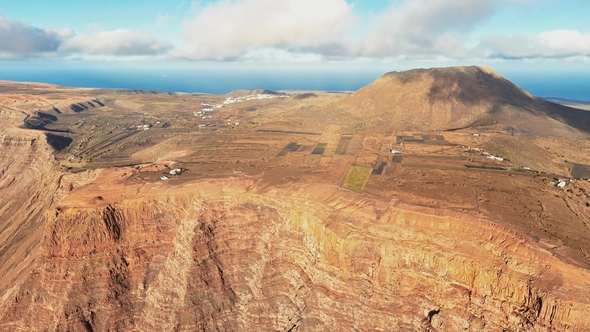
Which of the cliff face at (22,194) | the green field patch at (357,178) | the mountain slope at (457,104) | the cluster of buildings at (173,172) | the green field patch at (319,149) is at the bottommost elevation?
the cliff face at (22,194)

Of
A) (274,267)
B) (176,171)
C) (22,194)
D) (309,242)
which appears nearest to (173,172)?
(176,171)

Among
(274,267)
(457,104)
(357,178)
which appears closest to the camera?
(274,267)

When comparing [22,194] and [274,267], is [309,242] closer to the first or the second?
[274,267]

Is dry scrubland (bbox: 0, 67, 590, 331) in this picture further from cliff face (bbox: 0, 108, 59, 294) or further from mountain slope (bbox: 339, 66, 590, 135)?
mountain slope (bbox: 339, 66, 590, 135)

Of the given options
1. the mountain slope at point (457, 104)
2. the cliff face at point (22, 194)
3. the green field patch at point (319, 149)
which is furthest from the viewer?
the mountain slope at point (457, 104)

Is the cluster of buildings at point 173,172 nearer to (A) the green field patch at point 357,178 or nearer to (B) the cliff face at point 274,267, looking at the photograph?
(B) the cliff face at point 274,267

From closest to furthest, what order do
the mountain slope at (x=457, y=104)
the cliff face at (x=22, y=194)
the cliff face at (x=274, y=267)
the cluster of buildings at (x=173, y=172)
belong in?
the cliff face at (x=274, y=267), the cliff face at (x=22, y=194), the cluster of buildings at (x=173, y=172), the mountain slope at (x=457, y=104)

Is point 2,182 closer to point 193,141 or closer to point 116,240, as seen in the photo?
point 193,141

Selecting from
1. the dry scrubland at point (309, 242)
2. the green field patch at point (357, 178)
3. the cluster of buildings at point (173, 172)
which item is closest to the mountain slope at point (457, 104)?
the dry scrubland at point (309, 242)
